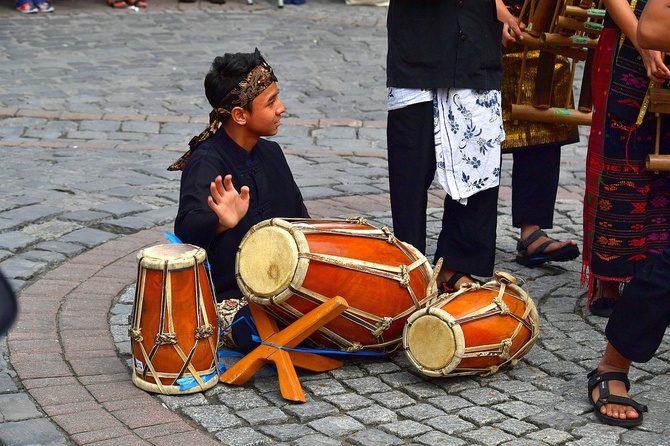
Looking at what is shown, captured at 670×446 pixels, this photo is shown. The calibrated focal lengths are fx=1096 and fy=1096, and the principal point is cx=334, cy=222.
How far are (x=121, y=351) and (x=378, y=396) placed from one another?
0.99 m

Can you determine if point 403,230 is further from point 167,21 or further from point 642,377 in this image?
point 167,21

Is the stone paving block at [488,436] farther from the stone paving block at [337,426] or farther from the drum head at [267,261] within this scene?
the drum head at [267,261]

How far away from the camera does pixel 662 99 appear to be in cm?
385

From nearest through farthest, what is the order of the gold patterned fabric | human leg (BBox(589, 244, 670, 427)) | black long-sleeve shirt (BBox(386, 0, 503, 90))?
human leg (BBox(589, 244, 670, 427)) → black long-sleeve shirt (BBox(386, 0, 503, 90)) → the gold patterned fabric

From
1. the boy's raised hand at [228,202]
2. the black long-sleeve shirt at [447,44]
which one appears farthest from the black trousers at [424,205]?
the boy's raised hand at [228,202]

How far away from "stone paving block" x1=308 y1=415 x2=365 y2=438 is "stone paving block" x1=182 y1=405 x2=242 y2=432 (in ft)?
0.82

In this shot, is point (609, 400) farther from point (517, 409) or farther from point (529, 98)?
point (529, 98)

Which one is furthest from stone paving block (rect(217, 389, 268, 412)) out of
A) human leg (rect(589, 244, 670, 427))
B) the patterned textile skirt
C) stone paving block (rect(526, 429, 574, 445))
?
the patterned textile skirt

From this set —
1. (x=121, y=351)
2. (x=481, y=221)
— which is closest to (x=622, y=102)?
(x=481, y=221)

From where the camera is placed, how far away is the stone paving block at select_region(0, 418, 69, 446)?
3244 mm

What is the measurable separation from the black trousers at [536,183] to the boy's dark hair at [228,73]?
1590 millimetres

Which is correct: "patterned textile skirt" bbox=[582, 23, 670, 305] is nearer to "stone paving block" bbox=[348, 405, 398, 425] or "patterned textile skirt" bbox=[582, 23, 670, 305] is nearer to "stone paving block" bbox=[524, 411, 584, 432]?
"stone paving block" bbox=[524, 411, 584, 432]

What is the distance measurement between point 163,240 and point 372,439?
2.18 m

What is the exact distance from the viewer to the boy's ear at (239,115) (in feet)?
13.1
